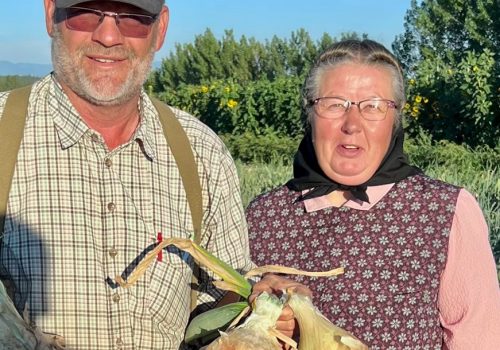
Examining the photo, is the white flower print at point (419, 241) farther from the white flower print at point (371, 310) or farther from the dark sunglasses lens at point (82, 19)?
the dark sunglasses lens at point (82, 19)

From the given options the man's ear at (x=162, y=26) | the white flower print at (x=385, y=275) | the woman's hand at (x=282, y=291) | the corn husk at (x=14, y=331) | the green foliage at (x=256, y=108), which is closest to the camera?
the corn husk at (x=14, y=331)

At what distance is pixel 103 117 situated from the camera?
91.0 inches

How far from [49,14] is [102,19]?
6.8 inches

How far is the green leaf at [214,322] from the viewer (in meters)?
1.90

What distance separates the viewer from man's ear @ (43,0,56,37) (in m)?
2.30

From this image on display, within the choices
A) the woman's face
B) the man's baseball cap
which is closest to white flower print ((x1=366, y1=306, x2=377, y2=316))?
the woman's face

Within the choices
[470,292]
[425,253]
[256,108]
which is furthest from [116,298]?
[256,108]

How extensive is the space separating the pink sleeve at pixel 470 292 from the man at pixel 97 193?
0.80m

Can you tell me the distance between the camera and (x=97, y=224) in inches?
89.0

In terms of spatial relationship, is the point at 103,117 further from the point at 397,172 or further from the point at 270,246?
the point at 397,172

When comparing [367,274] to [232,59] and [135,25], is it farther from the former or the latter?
[232,59]

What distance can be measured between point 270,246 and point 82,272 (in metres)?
0.72

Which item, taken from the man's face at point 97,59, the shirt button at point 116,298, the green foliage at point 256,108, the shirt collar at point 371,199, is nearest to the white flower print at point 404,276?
the shirt collar at point 371,199

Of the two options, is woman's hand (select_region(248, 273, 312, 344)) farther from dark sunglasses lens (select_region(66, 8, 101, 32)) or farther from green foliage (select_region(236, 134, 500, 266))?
green foliage (select_region(236, 134, 500, 266))
